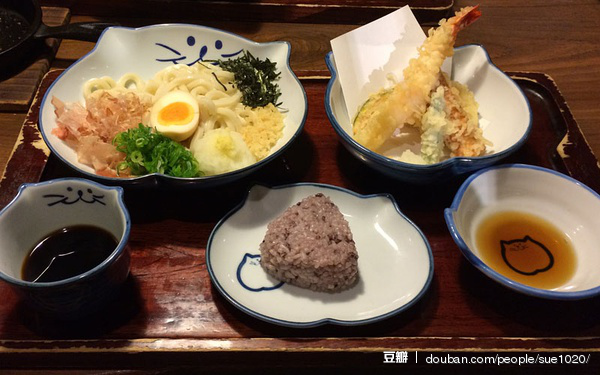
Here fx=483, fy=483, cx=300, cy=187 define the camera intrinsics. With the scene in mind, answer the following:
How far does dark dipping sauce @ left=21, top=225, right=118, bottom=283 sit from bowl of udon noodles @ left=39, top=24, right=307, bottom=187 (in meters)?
0.25

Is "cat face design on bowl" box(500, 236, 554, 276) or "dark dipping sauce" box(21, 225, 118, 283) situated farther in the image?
"cat face design on bowl" box(500, 236, 554, 276)

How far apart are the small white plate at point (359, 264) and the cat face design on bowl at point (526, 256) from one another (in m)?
0.34

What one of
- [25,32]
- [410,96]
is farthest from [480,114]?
[25,32]

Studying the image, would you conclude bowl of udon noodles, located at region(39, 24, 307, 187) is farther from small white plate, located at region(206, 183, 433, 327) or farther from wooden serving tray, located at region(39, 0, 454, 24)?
wooden serving tray, located at region(39, 0, 454, 24)

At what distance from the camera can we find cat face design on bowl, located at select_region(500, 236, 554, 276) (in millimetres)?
1861

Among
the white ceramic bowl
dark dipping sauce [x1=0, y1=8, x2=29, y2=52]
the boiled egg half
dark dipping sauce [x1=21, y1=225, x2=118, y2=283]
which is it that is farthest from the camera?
dark dipping sauce [x1=0, y1=8, x2=29, y2=52]

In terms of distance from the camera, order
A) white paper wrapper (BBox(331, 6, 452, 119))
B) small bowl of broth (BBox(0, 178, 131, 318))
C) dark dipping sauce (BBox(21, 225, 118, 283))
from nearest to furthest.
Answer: small bowl of broth (BBox(0, 178, 131, 318)), dark dipping sauce (BBox(21, 225, 118, 283)), white paper wrapper (BBox(331, 6, 452, 119))

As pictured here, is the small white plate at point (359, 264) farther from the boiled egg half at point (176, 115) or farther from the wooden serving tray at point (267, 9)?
the wooden serving tray at point (267, 9)

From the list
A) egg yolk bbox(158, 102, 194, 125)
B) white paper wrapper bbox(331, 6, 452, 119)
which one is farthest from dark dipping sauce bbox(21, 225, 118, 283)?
white paper wrapper bbox(331, 6, 452, 119)

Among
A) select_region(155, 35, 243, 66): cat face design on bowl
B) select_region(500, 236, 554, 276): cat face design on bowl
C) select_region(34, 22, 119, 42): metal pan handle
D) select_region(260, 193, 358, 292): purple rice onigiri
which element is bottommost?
select_region(500, 236, 554, 276): cat face design on bowl

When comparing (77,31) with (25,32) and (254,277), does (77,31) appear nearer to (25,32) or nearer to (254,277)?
(25,32)

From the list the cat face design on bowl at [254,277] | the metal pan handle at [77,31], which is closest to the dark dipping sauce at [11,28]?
the metal pan handle at [77,31]

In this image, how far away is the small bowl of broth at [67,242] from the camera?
4.92 ft

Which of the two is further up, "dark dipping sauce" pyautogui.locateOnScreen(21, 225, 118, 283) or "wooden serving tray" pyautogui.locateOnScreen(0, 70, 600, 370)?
"dark dipping sauce" pyautogui.locateOnScreen(21, 225, 118, 283)
